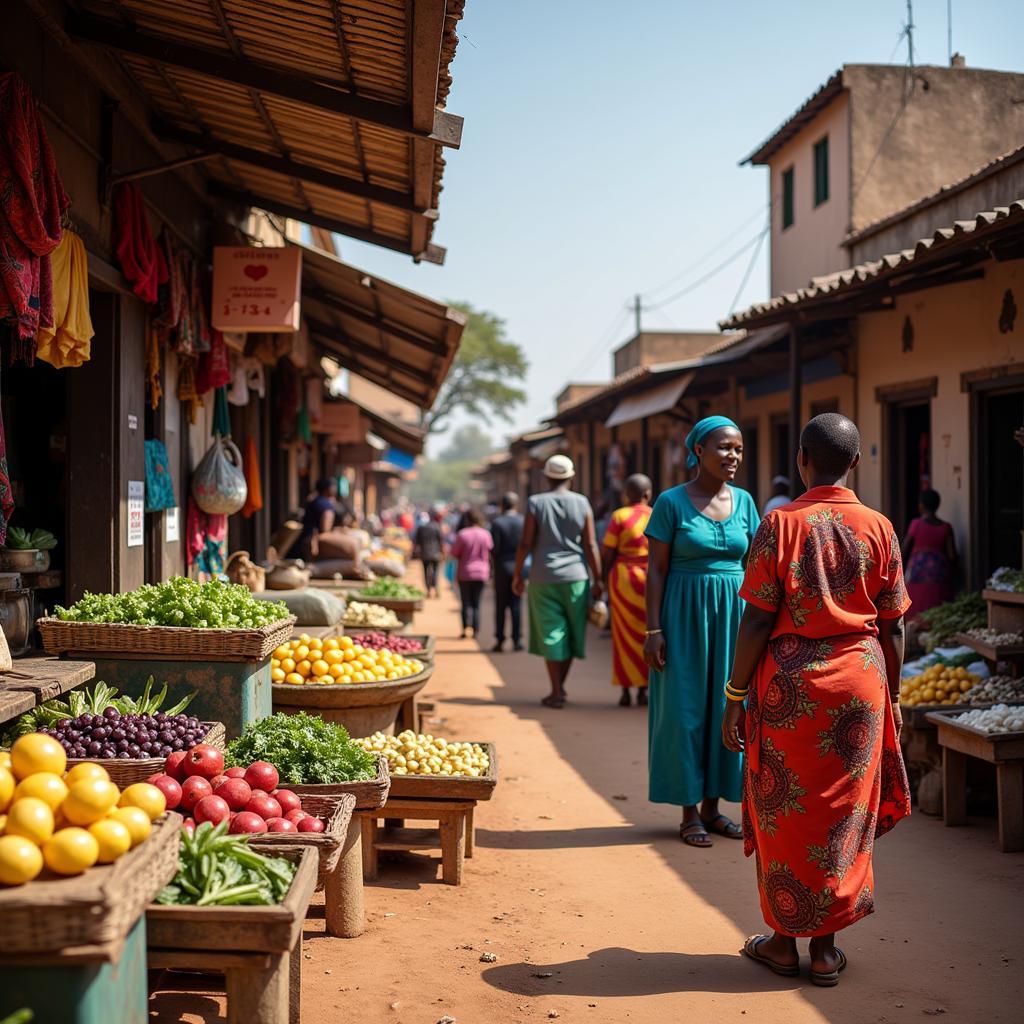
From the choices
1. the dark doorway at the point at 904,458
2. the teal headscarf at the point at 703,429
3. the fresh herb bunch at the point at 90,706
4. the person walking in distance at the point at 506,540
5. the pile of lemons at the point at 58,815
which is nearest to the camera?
the pile of lemons at the point at 58,815

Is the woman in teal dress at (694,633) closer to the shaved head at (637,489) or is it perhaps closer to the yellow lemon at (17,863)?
the yellow lemon at (17,863)

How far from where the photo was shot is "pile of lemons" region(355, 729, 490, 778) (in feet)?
18.3

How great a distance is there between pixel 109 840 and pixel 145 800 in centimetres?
38

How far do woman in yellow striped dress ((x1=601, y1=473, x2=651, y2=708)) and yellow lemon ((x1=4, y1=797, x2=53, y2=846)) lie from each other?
7639 mm

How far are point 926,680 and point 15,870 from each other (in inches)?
255

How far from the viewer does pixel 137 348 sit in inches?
275

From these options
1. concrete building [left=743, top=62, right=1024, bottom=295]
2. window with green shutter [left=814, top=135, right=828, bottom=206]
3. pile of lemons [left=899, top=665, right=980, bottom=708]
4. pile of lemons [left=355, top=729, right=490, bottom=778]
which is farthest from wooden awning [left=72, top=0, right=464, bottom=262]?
window with green shutter [left=814, top=135, right=828, bottom=206]

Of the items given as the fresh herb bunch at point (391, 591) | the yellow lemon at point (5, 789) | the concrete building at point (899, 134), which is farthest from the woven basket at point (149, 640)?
the concrete building at point (899, 134)

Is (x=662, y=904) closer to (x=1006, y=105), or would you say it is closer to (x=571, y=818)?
(x=571, y=818)

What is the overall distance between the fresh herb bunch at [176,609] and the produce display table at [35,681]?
266 mm

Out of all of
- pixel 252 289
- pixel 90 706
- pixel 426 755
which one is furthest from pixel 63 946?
pixel 252 289

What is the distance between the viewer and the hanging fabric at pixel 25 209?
4.69 meters

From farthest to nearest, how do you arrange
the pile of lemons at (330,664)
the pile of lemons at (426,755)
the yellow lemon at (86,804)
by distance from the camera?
the pile of lemons at (330,664)
the pile of lemons at (426,755)
the yellow lemon at (86,804)

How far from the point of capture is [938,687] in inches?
295
